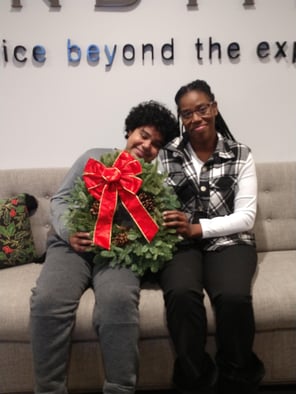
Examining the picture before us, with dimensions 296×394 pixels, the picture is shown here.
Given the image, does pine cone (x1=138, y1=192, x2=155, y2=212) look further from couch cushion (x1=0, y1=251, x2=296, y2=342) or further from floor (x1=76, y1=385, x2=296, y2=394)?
floor (x1=76, y1=385, x2=296, y2=394)

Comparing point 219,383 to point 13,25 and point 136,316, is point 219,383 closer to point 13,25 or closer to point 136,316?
point 136,316

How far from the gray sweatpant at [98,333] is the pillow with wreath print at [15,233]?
0.46 metres

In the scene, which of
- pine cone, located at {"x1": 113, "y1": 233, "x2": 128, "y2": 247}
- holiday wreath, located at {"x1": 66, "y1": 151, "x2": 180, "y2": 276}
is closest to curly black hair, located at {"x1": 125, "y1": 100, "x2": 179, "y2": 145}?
holiday wreath, located at {"x1": 66, "y1": 151, "x2": 180, "y2": 276}

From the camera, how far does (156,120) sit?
5.49 ft

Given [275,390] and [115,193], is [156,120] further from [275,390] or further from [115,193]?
[275,390]

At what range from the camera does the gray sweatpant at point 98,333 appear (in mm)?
1207

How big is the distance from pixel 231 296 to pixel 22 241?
104 cm

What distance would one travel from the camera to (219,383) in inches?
49.1

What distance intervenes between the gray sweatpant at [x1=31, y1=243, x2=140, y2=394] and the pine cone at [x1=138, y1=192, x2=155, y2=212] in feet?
0.96

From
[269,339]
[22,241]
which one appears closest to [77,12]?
[22,241]

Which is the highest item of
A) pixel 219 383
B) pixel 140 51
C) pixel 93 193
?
pixel 140 51

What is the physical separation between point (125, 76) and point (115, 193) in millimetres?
888

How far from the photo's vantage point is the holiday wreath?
131 centimetres

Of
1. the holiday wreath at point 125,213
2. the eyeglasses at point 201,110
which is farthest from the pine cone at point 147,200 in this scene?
the eyeglasses at point 201,110
